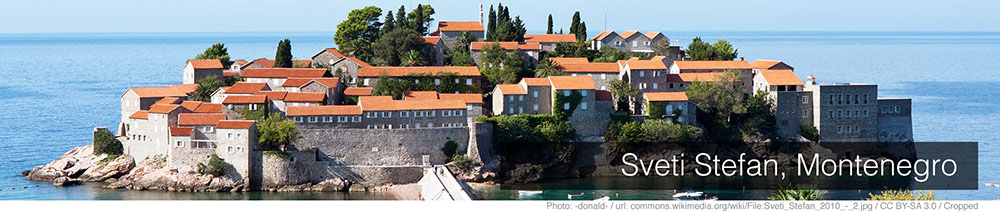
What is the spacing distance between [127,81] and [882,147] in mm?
83189

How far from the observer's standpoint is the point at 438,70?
7181 cm

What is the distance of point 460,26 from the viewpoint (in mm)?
85000

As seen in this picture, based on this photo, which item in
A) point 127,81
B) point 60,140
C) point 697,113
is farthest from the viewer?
point 127,81

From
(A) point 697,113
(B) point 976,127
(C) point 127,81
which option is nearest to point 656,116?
(A) point 697,113

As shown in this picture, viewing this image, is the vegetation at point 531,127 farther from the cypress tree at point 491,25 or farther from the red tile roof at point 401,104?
the cypress tree at point 491,25

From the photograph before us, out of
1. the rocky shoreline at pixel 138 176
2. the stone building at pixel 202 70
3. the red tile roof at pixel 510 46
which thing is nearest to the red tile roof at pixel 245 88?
the rocky shoreline at pixel 138 176

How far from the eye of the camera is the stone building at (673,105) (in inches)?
2709

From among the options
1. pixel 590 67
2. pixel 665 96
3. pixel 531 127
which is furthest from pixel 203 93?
pixel 665 96

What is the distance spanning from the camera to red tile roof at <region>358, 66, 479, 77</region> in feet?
233

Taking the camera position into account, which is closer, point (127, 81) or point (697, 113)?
point (697, 113)

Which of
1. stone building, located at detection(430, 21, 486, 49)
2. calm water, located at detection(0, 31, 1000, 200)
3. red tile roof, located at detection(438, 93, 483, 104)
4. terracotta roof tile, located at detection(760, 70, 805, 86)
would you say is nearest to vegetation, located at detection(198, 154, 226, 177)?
calm water, located at detection(0, 31, 1000, 200)

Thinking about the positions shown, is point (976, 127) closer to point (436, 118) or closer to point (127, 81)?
point (436, 118)

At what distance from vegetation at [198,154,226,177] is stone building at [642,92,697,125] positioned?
21841 millimetres

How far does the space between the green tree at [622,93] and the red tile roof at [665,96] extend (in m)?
1.06
